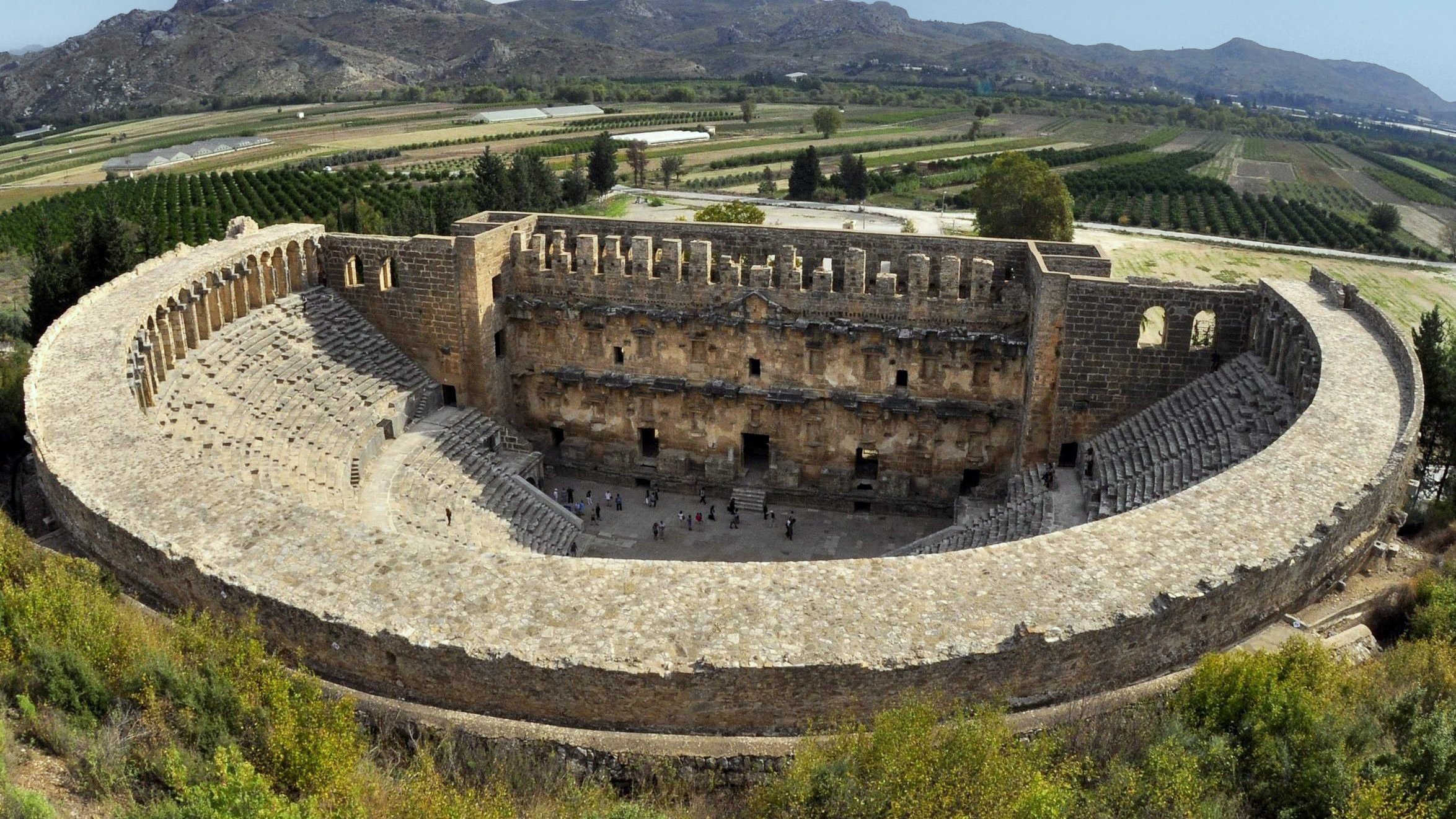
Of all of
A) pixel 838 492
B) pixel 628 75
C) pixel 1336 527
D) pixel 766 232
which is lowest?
pixel 838 492

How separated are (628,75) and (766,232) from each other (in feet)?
554

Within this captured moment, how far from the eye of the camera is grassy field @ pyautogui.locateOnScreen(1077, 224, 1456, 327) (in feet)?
155

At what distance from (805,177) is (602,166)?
47.8ft

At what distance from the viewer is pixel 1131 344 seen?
20.9 meters

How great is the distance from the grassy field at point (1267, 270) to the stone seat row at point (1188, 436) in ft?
89.0

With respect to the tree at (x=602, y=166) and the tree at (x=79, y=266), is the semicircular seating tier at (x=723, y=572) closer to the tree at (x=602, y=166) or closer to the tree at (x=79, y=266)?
the tree at (x=79, y=266)

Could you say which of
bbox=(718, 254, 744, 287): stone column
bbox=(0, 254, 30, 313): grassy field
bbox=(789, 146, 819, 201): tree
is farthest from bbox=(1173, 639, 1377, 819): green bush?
bbox=(789, 146, 819, 201): tree

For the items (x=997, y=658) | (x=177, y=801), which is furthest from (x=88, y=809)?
(x=997, y=658)

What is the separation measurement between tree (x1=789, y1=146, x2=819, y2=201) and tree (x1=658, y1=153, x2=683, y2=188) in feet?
31.5

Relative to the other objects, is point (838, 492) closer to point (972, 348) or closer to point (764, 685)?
point (972, 348)

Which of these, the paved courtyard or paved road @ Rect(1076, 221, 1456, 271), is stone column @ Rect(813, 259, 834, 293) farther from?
paved road @ Rect(1076, 221, 1456, 271)

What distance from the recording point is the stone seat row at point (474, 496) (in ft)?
66.8

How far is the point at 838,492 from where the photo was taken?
81.0 feet

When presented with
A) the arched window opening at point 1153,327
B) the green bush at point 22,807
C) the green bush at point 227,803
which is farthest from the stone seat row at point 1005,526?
the green bush at point 22,807
